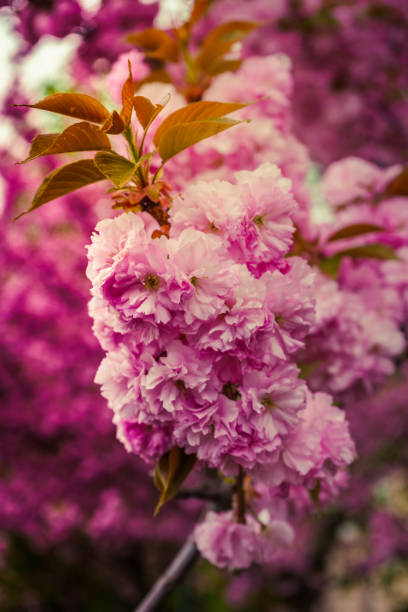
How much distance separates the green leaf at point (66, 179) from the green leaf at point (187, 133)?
93mm

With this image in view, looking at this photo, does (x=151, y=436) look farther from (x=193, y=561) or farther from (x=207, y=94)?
(x=207, y=94)

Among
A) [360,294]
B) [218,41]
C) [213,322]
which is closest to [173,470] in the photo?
[213,322]

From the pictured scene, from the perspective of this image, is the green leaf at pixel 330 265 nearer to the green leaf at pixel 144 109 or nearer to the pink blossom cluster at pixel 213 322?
the pink blossom cluster at pixel 213 322

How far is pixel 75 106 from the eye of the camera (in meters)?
0.59

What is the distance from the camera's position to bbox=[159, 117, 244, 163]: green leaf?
60 cm

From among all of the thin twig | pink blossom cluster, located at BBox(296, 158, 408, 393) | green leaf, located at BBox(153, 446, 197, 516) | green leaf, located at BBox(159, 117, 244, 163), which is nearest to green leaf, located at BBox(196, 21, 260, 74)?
pink blossom cluster, located at BBox(296, 158, 408, 393)

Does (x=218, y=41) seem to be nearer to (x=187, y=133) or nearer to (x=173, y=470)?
(x=187, y=133)

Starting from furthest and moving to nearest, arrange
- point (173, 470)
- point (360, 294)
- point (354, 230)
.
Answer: point (360, 294) < point (354, 230) < point (173, 470)

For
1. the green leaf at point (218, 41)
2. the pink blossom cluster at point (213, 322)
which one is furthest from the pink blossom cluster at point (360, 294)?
the green leaf at point (218, 41)

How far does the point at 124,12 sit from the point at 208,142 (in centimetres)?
123

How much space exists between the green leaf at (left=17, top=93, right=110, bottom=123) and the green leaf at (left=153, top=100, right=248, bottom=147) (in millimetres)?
81

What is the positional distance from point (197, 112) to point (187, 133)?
33 mm

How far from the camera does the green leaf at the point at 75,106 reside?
57cm

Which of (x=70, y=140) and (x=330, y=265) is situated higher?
(x=70, y=140)
